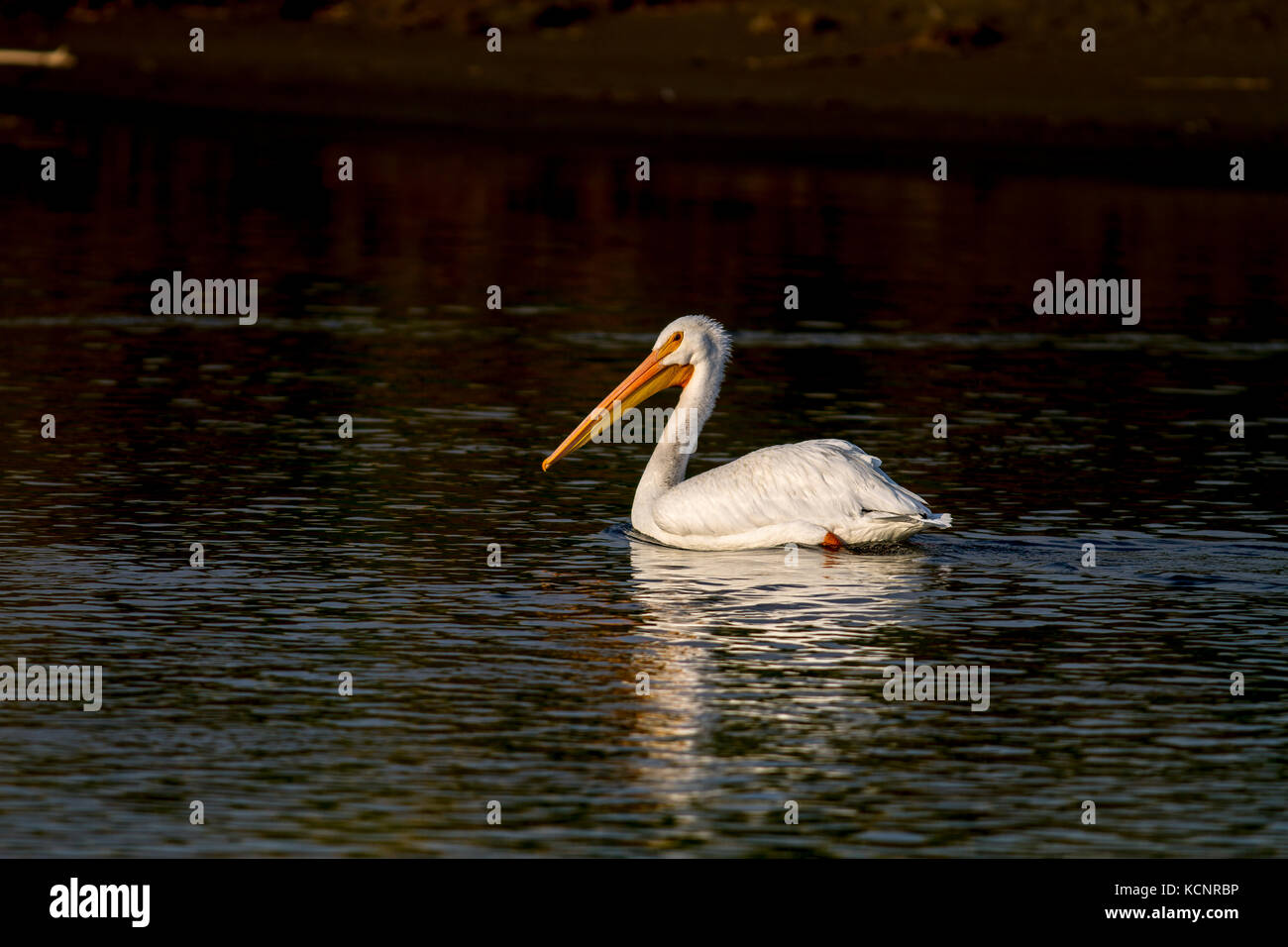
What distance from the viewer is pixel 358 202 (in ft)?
109

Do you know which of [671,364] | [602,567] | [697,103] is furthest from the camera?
[697,103]

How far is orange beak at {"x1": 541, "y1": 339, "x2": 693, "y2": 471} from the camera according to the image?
1573 cm

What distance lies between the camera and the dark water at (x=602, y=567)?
974 centimetres

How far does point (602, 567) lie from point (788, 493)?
1147 millimetres

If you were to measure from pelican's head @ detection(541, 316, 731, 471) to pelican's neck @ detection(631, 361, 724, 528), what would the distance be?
0.04 m

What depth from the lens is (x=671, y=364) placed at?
15.7 meters

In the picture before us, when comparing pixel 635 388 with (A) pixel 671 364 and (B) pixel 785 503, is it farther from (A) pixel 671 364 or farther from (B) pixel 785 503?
(B) pixel 785 503

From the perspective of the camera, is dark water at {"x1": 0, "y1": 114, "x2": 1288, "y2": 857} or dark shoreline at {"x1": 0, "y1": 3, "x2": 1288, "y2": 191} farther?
dark shoreline at {"x1": 0, "y1": 3, "x2": 1288, "y2": 191}

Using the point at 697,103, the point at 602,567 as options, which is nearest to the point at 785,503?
the point at 602,567

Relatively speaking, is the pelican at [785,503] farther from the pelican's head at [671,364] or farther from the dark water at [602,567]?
the pelican's head at [671,364]

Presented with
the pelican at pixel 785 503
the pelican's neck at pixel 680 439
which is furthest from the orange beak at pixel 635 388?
the pelican at pixel 785 503

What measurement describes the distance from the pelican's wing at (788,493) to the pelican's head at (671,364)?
1207 millimetres

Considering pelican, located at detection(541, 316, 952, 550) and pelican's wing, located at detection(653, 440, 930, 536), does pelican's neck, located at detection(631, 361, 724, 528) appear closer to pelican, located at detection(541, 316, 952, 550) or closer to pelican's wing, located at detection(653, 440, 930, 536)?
pelican, located at detection(541, 316, 952, 550)

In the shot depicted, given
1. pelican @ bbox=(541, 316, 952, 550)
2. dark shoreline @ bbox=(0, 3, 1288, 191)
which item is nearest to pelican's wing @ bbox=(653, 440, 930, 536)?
pelican @ bbox=(541, 316, 952, 550)
